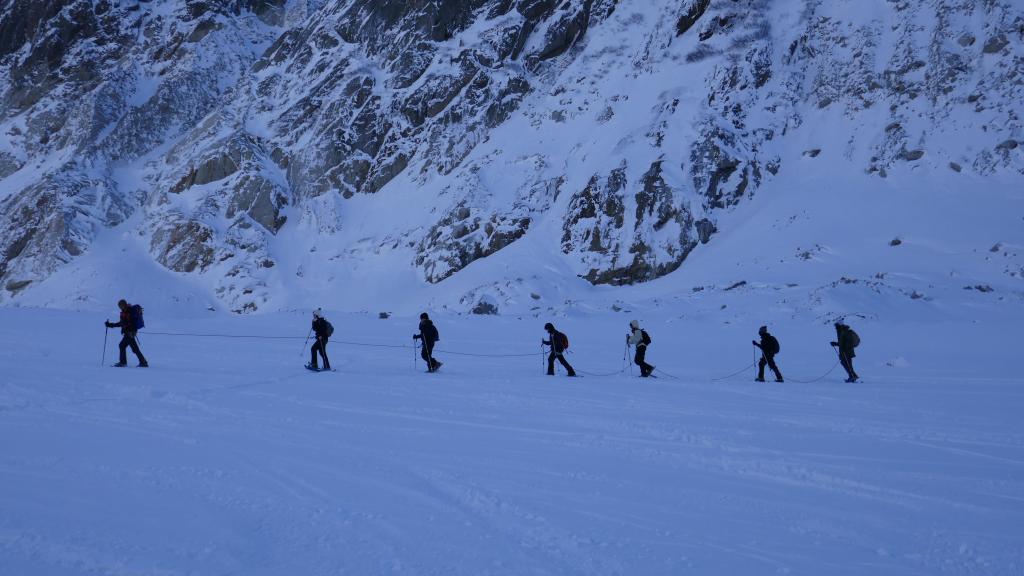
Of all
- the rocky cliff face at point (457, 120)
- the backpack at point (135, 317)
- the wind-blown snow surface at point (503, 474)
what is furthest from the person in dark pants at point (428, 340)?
the rocky cliff face at point (457, 120)

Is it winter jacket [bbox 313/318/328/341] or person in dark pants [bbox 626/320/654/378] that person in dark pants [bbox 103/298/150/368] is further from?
person in dark pants [bbox 626/320/654/378]

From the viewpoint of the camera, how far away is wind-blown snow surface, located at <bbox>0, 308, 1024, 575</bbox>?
12.3 ft

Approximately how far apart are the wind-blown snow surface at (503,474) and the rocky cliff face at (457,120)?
72.1ft

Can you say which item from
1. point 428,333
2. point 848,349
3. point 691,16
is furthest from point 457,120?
point 848,349

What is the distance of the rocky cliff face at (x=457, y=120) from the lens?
1218 inches

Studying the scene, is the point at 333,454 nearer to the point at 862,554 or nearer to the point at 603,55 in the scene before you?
the point at 862,554

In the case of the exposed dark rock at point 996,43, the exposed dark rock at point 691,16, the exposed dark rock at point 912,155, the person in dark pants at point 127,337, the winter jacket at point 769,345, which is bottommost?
the person in dark pants at point 127,337

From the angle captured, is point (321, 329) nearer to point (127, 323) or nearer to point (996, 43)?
point (127, 323)

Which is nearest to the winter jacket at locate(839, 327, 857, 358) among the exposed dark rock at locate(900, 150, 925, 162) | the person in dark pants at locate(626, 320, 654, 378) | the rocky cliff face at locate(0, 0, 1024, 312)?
the person in dark pants at locate(626, 320, 654, 378)

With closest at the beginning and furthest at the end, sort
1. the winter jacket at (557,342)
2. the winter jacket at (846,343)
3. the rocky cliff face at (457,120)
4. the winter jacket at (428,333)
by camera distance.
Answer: the winter jacket at (846,343), the winter jacket at (557,342), the winter jacket at (428,333), the rocky cliff face at (457,120)

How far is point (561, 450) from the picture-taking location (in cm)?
618

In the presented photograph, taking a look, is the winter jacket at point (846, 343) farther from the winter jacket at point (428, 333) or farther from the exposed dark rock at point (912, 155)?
the exposed dark rock at point (912, 155)

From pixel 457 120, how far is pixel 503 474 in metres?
41.5

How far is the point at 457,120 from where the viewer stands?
44125 millimetres
